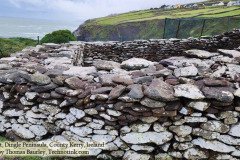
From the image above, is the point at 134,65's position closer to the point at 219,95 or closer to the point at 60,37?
the point at 219,95

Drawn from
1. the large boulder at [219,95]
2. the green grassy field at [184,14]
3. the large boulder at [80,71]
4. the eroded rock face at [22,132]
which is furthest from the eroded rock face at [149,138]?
the green grassy field at [184,14]

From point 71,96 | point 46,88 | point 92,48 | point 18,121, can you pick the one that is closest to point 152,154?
point 71,96

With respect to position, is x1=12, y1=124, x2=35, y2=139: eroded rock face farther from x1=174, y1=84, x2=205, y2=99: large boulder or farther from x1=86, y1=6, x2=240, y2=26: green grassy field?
x1=86, y1=6, x2=240, y2=26: green grassy field

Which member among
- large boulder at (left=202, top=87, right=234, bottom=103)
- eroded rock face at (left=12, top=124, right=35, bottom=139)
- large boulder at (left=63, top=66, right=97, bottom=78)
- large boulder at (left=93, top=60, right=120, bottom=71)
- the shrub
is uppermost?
the shrub

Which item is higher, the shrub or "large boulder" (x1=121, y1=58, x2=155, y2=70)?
the shrub

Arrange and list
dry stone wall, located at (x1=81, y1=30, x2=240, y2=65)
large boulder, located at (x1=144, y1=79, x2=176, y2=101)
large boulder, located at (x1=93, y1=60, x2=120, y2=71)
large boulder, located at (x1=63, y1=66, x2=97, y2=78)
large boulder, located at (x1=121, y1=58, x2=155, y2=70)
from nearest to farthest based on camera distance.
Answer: large boulder, located at (x1=144, y1=79, x2=176, y2=101), large boulder, located at (x1=63, y1=66, x2=97, y2=78), large boulder, located at (x1=93, y1=60, x2=120, y2=71), large boulder, located at (x1=121, y1=58, x2=155, y2=70), dry stone wall, located at (x1=81, y1=30, x2=240, y2=65)

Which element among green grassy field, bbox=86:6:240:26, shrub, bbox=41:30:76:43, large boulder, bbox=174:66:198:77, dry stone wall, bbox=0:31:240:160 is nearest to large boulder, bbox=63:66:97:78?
dry stone wall, bbox=0:31:240:160

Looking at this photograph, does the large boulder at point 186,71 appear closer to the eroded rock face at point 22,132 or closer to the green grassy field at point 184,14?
the eroded rock face at point 22,132

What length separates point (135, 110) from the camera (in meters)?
6.43

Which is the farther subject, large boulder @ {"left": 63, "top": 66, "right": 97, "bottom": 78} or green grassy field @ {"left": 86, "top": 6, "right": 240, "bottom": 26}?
green grassy field @ {"left": 86, "top": 6, "right": 240, "bottom": 26}

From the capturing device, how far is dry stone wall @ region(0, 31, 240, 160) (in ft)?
21.1

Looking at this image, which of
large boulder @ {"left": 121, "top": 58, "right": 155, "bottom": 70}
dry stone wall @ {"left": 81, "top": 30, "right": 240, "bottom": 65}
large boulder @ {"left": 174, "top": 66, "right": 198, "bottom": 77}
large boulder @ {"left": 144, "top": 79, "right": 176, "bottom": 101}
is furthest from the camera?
dry stone wall @ {"left": 81, "top": 30, "right": 240, "bottom": 65}

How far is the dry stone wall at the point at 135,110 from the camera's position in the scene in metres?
6.43

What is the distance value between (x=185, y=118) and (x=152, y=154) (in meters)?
0.92
